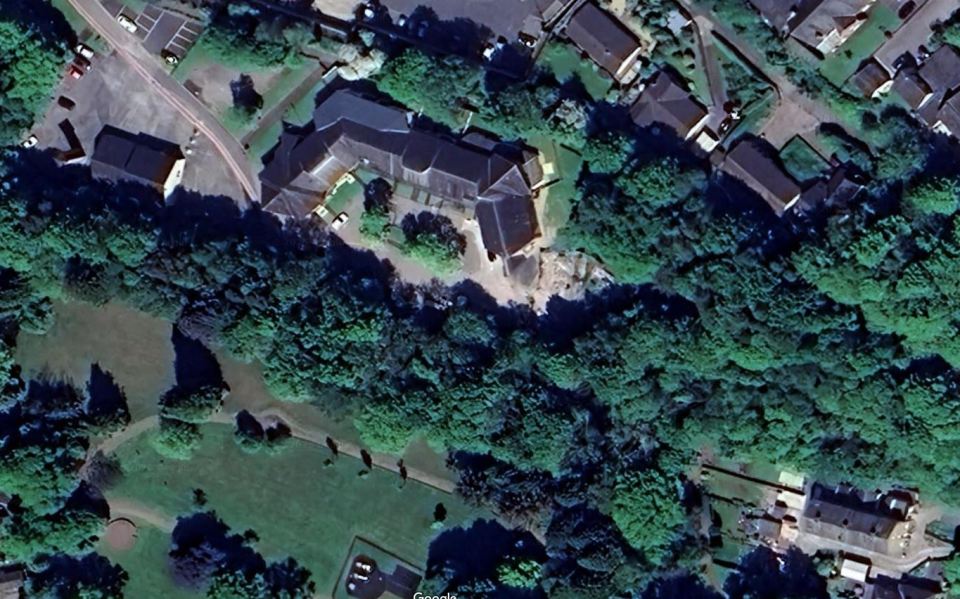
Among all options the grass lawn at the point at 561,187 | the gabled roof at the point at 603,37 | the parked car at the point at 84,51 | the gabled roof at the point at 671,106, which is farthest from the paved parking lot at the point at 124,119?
the gabled roof at the point at 671,106

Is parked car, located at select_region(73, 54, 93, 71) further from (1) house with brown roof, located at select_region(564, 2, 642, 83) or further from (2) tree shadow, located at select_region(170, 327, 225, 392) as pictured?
(1) house with brown roof, located at select_region(564, 2, 642, 83)

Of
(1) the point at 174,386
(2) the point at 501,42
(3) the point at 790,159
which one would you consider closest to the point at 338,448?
(1) the point at 174,386

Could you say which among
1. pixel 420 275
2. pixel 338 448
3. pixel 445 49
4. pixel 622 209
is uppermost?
pixel 445 49

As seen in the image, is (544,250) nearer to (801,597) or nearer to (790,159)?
(790,159)

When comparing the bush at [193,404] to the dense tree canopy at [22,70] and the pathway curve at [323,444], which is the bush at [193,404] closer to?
the pathway curve at [323,444]

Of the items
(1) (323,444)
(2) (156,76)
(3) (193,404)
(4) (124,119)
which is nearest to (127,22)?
(2) (156,76)

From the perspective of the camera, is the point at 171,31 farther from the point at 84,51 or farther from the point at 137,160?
the point at 137,160
